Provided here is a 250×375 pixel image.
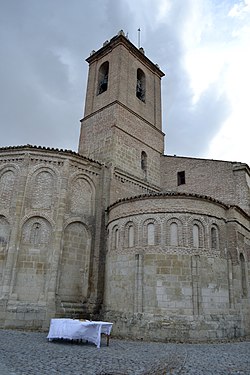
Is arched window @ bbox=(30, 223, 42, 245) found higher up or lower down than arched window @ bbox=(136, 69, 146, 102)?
lower down

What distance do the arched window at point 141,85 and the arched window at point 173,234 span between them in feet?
39.9

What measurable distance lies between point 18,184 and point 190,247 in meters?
8.50

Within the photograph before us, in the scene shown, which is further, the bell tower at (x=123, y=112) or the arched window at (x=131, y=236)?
the bell tower at (x=123, y=112)

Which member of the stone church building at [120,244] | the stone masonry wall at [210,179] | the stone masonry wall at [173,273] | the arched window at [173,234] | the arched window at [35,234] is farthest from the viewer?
the stone masonry wall at [210,179]

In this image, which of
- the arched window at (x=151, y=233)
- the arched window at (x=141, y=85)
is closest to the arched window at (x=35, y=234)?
the arched window at (x=151, y=233)

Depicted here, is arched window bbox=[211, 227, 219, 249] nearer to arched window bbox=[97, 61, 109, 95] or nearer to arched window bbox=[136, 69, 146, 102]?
arched window bbox=[136, 69, 146, 102]

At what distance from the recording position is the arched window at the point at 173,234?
12.4 m

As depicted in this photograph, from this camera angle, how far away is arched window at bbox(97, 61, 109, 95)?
21891 mm

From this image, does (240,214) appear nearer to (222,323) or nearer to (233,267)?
(233,267)

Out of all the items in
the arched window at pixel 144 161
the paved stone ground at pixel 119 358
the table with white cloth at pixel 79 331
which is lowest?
the paved stone ground at pixel 119 358

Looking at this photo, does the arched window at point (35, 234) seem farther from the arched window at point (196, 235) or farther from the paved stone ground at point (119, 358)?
the arched window at point (196, 235)

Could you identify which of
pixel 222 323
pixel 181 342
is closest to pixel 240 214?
pixel 222 323

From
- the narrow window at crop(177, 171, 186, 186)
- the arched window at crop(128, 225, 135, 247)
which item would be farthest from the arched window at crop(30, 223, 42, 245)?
the narrow window at crop(177, 171, 186, 186)

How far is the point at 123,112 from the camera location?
19562 millimetres
